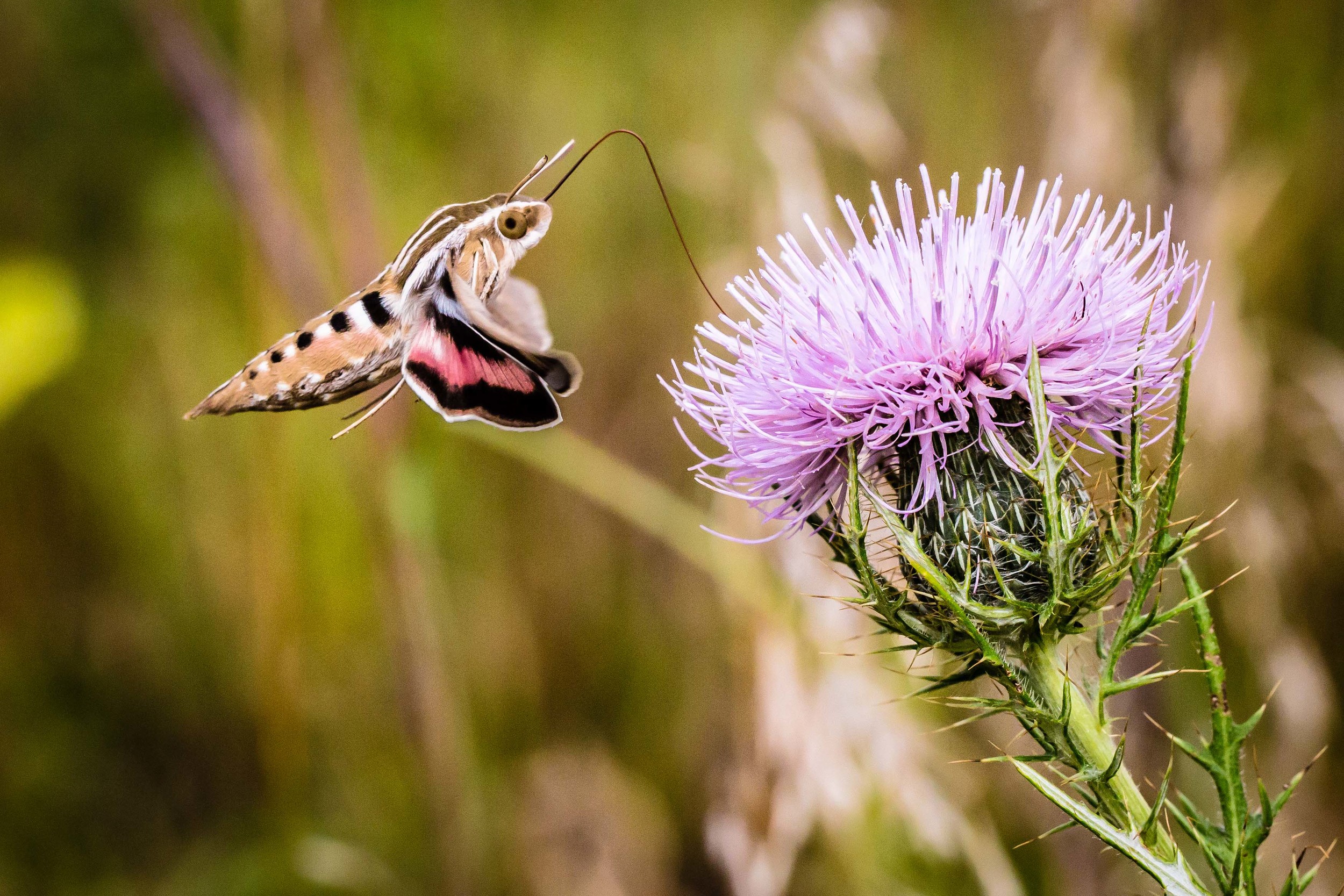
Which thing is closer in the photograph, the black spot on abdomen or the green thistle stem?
the green thistle stem

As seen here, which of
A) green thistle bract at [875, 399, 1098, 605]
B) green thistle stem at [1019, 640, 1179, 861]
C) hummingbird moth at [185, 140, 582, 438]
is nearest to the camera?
green thistle stem at [1019, 640, 1179, 861]

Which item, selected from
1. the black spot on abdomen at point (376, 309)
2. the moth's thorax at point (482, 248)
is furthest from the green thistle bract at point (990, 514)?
the black spot on abdomen at point (376, 309)

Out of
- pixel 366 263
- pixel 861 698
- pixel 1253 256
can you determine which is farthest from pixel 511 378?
pixel 1253 256

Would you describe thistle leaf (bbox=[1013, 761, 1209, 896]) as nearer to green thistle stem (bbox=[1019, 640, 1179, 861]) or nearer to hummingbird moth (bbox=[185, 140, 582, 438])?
green thistle stem (bbox=[1019, 640, 1179, 861])

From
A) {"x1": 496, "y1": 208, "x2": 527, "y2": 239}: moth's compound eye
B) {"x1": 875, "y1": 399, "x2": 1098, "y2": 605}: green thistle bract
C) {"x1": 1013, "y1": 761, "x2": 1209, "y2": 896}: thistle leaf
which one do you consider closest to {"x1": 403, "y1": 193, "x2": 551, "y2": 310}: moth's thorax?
{"x1": 496, "y1": 208, "x2": 527, "y2": 239}: moth's compound eye

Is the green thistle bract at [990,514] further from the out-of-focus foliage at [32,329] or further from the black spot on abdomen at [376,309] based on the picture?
the out-of-focus foliage at [32,329]

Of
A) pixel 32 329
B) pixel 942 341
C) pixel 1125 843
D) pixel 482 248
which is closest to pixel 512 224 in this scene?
pixel 482 248

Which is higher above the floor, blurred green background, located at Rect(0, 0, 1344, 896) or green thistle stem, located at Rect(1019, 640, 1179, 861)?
blurred green background, located at Rect(0, 0, 1344, 896)

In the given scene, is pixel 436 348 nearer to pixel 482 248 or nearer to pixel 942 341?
pixel 482 248
